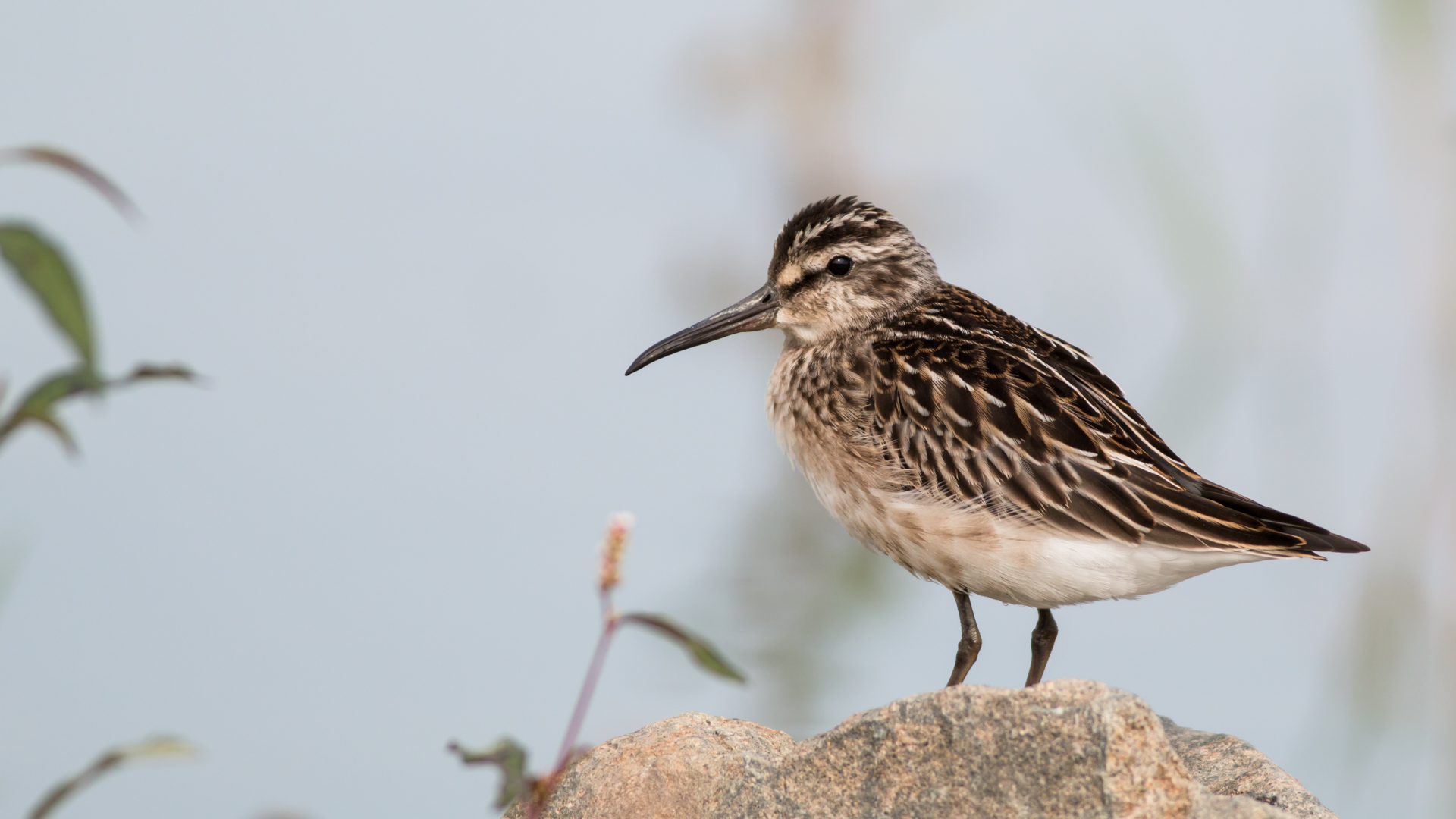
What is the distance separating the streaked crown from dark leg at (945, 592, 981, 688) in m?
1.67

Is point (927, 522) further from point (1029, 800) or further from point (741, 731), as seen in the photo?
point (1029, 800)

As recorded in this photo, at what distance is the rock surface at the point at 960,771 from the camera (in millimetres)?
4098

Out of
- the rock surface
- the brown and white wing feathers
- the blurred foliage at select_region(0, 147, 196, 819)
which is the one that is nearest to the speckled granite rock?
the rock surface

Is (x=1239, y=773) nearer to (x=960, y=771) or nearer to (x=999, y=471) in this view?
(x=999, y=471)

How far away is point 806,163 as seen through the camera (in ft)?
30.3

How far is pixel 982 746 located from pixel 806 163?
5.76m

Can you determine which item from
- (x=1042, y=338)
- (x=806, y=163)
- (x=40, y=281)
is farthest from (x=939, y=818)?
(x=806, y=163)

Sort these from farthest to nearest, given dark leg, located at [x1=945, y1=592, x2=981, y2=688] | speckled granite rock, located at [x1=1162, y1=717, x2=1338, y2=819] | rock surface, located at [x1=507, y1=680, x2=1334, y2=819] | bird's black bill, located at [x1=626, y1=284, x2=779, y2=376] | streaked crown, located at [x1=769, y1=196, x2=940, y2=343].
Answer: bird's black bill, located at [x1=626, y1=284, x2=779, y2=376] < streaked crown, located at [x1=769, y1=196, x2=940, y2=343] < dark leg, located at [x1=945, y1=592, x2=981, y2=688] < speckled granite rock, located at [x1=1162, y1=717, x2=1338, y2=819] < rock surface, located at [x1=507, y1=680, x2=1334, y2=819]

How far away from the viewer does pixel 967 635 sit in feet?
22.0

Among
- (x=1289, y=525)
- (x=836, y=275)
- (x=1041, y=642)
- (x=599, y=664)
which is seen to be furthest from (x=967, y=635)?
(x=599, y=664)

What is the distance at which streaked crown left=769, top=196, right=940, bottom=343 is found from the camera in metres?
7.45

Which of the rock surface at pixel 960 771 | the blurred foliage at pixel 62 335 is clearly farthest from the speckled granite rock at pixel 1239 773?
the blurred foliage at pixel 62 335

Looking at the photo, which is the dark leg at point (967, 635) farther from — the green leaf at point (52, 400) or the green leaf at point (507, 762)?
the green leaf at point (52, 400)

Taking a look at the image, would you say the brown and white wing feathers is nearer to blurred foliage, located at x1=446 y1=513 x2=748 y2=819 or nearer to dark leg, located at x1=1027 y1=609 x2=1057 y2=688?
dark leg, located at x1=1027 y1=609 x2=1057 y2=688
